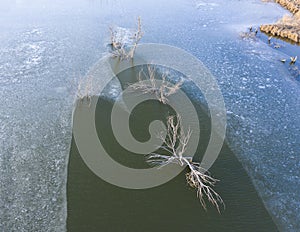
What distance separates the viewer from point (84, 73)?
9438 millimetres

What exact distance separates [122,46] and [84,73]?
71.1 inches

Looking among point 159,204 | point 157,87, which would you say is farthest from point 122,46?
point 159,204

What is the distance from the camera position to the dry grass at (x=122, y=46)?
1017 cm

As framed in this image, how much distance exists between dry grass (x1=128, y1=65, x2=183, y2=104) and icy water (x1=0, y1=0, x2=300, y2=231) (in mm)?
1651

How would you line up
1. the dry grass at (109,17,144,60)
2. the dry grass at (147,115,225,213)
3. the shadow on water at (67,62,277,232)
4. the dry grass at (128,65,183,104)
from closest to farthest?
the shadow on water at (67,62,277,232)
the dry grass at (147,115,225,213)
the dry grass at (128,65,183,104)
the dry grass at (109,17,144,60)

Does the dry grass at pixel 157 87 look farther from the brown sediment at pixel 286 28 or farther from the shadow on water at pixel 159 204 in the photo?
the brown sediment at pixel 286 28

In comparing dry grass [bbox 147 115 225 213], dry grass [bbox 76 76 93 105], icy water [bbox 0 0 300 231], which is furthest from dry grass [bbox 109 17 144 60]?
dry grass [bbox 147 115 225 213]

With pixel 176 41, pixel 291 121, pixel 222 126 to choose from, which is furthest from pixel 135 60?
pixel 291 121

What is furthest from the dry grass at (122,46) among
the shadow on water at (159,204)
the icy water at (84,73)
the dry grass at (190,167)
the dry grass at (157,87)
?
the shadow on water at (159,204)

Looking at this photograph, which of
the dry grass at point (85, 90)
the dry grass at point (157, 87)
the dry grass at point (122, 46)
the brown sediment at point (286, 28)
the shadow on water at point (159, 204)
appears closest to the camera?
the shadow on water at point (159, 204)

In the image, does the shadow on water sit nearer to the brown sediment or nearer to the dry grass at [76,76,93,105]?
the dry grass at [76,76,93,105]

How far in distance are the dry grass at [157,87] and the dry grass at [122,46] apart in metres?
1.35

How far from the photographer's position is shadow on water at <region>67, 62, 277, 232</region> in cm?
544

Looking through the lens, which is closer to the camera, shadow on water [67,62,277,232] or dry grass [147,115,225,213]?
shadow on water [67,62,277,232]
